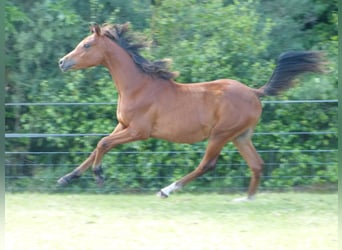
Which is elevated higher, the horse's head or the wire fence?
the horse's head

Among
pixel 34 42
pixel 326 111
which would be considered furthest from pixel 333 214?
pixel 34 42

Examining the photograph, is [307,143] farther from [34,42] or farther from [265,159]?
[34,42]

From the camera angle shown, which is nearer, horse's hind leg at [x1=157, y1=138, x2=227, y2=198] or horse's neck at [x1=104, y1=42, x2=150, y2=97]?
horse's hind leg at [x1=157, y1=138, x2=227, y2=198]

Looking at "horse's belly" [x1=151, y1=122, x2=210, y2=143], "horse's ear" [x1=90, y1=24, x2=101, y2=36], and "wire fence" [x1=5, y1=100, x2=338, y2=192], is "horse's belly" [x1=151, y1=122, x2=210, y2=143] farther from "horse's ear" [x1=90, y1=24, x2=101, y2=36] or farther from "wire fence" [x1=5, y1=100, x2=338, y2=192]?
"wire fence" [x1=5, y1=100, x2=338, y2=192]

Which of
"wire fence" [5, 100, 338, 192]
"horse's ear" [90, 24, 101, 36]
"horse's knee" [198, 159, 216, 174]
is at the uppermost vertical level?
"horse's ear" [90, 24, 101, 36]

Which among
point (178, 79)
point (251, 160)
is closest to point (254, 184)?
point (251, 160)

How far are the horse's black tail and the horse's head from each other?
81.8 inches

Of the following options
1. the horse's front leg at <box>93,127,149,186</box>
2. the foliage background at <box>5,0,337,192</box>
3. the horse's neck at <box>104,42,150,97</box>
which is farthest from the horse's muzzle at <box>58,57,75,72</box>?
the foliage background at <box>5,0,337,192</box>

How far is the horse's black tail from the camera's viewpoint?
10047mm

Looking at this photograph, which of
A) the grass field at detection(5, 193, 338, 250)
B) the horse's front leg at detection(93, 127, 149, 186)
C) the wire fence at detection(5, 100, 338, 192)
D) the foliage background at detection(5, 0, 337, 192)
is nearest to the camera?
the grass field at detection(5, 193, 338, 250)

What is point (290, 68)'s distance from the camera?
1016 centimetres

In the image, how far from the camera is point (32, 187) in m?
11.7

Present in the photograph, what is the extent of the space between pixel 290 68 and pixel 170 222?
2960 mm

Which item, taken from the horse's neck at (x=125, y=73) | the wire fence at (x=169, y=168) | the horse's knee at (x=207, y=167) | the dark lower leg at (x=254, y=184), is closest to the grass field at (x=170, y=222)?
the dark lower leg at (x=254, y=184)
